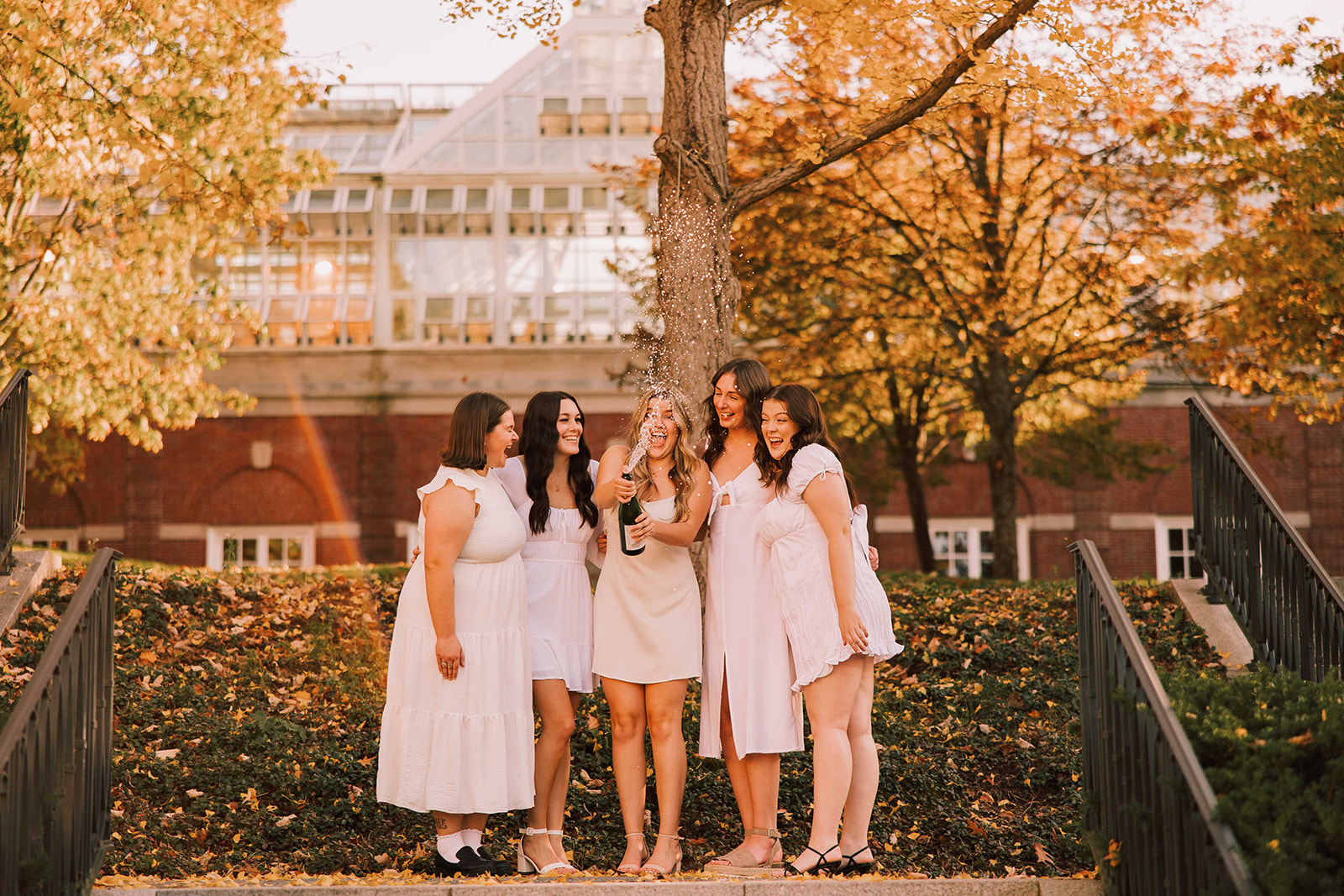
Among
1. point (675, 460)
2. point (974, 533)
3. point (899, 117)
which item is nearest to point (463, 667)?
point (675, 460)

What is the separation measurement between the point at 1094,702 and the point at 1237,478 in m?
A: 3.53

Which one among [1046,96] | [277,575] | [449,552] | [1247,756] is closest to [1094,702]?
[1247,756]

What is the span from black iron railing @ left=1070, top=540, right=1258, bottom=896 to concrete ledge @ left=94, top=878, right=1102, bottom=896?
28cm

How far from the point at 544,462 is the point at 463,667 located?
2.96 feet

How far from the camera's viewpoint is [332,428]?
2466 centimetres

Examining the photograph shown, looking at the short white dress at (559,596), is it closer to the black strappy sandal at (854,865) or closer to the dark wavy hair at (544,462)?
the dark wavy hair at (544,462)

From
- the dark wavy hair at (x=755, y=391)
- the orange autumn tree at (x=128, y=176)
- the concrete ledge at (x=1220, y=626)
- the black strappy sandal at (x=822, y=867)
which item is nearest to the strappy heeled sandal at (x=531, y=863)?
the black strappy sandal at (x=822, y=867)

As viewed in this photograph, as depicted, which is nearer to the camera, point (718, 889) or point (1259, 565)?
point (718, 889)

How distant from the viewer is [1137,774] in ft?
13.8

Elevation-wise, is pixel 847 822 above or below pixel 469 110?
below

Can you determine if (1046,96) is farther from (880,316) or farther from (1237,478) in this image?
(880,316)

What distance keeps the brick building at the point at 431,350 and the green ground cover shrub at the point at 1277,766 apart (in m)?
20.2

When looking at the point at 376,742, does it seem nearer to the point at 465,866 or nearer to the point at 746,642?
the point at 465,866

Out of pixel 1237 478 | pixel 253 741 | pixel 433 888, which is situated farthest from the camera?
pixel 1237 478
